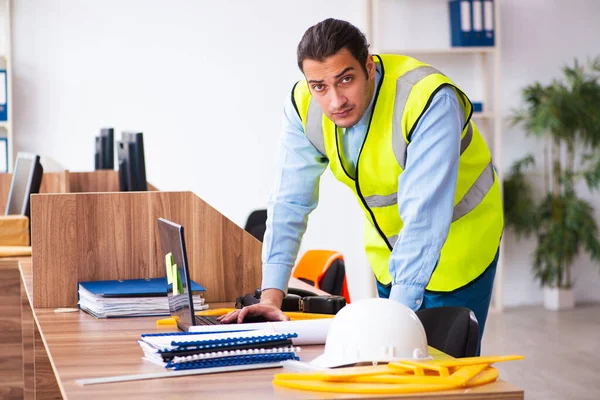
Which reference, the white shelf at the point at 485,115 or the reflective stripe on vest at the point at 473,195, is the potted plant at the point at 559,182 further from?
the reflective stripe on vest at the point at 473,195

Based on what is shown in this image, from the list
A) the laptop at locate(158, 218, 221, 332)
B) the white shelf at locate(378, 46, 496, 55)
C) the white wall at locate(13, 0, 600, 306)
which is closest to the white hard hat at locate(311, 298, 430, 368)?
the laptop at locate(158, 218, 221, 332)

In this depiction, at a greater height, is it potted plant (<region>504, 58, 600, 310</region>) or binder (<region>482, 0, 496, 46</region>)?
binder (<region>482, 0, 496, 46</region>)

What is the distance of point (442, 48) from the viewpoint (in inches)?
259

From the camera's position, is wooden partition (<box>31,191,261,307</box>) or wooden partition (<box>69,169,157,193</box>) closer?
wooden partition (<box>31,191,261,307</box>)

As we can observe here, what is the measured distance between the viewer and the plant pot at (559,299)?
6676 mm

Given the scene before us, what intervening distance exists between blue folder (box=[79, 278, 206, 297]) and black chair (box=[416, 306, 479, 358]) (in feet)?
2.10

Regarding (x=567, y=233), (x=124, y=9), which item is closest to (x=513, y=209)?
(x=567, y=233)

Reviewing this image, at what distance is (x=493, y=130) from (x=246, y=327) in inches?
215

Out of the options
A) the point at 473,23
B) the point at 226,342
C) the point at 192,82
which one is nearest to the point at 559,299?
the point at 473,23

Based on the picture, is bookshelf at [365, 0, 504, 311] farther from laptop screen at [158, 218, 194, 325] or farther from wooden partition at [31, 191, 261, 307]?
laptop screen at [158, 218, 194, 325]

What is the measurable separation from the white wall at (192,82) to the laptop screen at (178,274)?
14.8 feet

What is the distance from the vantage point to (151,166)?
247 inches

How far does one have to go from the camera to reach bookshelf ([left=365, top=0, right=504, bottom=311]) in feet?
21.2

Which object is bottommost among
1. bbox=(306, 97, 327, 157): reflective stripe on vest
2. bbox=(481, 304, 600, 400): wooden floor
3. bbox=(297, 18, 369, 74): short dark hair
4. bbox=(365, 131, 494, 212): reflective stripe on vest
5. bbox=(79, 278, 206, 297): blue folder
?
bbox=(481, 304, 600, 400): wooden floor
